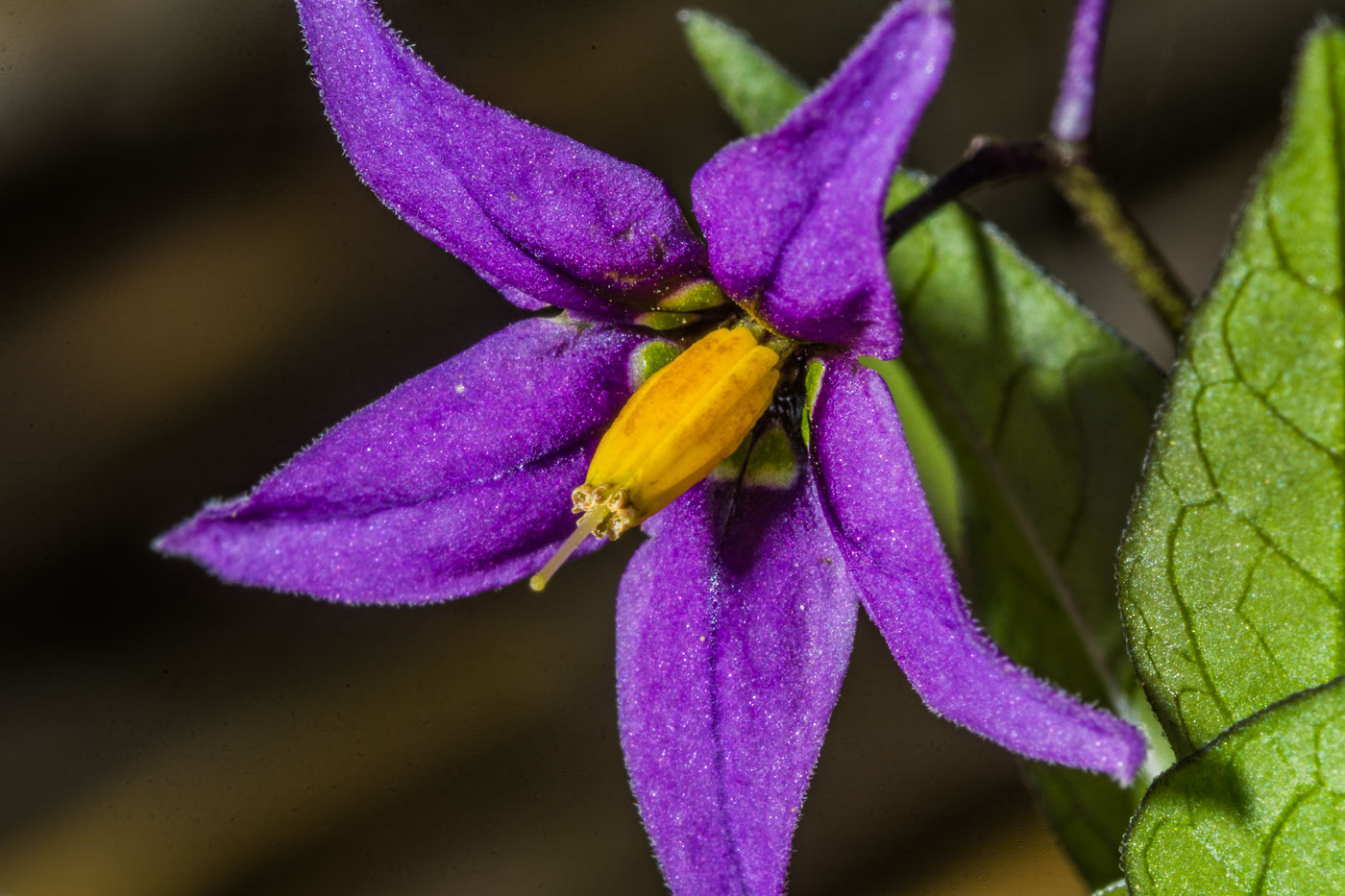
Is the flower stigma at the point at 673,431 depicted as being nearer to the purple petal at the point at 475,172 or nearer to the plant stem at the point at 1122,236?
the purple petal at the point at 475,172

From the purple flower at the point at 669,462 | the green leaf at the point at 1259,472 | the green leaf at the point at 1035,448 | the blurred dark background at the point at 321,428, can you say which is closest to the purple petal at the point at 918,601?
the purple flower at the point at 669,462

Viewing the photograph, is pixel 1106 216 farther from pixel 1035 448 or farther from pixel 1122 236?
pixel 1035 448

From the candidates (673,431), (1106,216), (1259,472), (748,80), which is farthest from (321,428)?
(1259,472)

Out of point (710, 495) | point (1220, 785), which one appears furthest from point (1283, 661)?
point (710, 495)

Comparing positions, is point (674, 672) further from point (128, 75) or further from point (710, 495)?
point (128, 75)

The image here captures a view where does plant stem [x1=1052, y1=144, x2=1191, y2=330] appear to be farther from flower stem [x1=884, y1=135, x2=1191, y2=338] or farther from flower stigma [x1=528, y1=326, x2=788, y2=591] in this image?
flower stigma [x1=528, y1=326, x2=788, y2=591]

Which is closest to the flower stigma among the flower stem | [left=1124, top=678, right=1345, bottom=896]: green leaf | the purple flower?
the purple flower
